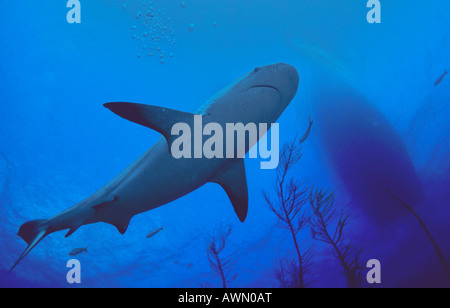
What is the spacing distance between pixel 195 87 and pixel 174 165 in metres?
7.75

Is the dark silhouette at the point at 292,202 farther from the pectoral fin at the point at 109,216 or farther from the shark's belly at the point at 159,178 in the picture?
the pectoral fin at the point at 109,216

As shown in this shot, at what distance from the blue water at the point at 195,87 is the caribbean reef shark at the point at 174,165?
6635mm

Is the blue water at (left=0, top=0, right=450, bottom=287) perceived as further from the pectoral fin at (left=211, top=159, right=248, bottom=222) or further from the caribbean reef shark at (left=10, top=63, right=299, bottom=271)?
the caribbean reef shark at (left=10, top=63, right=299, bottom=271)

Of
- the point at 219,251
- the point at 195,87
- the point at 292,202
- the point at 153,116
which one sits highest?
the point at 195,87

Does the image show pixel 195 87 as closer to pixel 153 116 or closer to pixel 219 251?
pixel 219 251

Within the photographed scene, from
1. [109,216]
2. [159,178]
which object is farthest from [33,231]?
[159,178]

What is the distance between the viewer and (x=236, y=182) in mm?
4199

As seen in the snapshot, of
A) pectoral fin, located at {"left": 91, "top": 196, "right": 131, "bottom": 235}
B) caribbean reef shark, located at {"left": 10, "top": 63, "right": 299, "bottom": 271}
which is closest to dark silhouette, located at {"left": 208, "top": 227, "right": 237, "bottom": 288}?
pectoral fin, located at {"left": 91, "top": 196, "right": 131, "bottom": 235}

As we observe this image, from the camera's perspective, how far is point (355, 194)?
16.0m

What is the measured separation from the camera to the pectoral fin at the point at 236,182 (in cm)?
410

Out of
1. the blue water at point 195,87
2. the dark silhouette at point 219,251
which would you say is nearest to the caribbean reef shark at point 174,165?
the dark silhouette at point 219,251

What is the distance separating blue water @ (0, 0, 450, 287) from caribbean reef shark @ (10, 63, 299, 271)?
6635 mm

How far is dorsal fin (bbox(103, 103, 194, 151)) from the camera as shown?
9.65 feet
